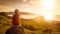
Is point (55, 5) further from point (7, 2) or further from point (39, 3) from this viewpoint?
point (7, 2)

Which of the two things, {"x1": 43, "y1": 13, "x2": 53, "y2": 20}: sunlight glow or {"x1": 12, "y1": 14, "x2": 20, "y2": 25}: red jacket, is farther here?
{"x1": 43, "y1": 13, "x2": 53, "y2": 20}: sunlight glow

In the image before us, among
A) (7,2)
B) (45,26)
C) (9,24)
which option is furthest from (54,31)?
(7,2)

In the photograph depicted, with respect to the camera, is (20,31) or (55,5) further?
(55,5)

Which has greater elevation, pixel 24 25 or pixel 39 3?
pixel 39 3

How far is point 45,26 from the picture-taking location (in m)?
7.04

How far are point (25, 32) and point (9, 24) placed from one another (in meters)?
0.74

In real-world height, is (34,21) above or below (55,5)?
below

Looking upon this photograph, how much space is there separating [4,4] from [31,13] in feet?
3.93

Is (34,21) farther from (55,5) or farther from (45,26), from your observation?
(55,5)

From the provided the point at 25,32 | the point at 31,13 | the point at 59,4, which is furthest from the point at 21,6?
the point at 59,4

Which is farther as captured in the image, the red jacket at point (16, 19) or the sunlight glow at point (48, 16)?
the sunlight glow at point (48, 16)

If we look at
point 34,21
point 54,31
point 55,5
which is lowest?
point 54,31

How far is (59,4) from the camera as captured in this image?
23.2 feet

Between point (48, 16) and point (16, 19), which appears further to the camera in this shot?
point (48, 16)
